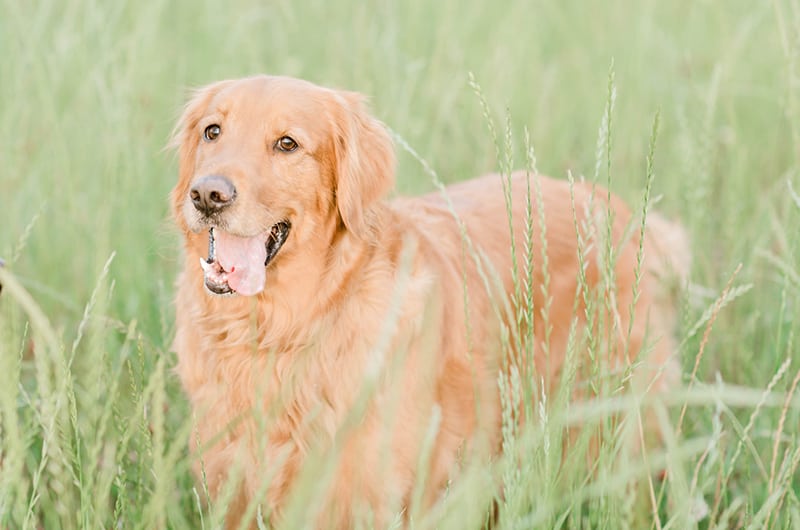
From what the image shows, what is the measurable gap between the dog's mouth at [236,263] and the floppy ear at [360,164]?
0.70 feet

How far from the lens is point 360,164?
2.40m

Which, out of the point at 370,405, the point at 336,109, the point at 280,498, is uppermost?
the point at 336,109

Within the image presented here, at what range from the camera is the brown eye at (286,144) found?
2.30 meters

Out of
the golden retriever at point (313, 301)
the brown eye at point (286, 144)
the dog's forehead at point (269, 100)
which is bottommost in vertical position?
the golden retriever at point (313, 301)

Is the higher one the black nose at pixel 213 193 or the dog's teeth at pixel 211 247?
the black nose at pixel 213 193

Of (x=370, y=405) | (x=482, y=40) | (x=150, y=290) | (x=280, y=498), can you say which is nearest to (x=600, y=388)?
(x=370, y=405)

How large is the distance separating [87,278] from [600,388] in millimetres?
2089

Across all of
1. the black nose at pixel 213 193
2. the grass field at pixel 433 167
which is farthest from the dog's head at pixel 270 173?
the grass field at pixel 433 167

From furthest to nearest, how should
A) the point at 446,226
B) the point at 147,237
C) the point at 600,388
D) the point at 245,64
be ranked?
the point at 245,64 < the point at 147,237 < the point at 446,226 < the point at 600,388

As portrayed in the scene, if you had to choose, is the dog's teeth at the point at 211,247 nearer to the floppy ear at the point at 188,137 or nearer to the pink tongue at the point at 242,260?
the pink tongue at the point at 242,260

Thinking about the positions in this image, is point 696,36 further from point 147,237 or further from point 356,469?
point 356,469

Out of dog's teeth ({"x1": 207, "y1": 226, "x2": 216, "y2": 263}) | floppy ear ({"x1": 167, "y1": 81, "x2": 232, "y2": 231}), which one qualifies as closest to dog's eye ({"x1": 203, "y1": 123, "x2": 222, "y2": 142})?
floppy ear ({"x1": 167, "y1": 81, "x2": 232, "y2": 231})

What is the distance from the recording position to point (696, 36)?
5.53 m

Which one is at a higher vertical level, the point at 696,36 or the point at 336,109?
the point at 696,36
